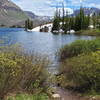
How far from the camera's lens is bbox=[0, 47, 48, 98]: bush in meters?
8.77

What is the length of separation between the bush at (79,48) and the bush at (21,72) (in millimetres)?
8031

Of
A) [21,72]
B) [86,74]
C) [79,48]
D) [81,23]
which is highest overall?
[81,23]

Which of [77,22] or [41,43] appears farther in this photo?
[77,22]

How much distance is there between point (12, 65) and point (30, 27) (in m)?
149

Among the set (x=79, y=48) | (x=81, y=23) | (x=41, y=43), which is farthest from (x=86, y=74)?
(x=81, y=23)

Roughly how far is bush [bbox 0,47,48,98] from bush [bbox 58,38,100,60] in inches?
316

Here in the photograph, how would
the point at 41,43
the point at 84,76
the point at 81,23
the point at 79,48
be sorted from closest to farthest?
1. the point at 84,76
2. the point at 79,48
3. the point at 41,43
4. the point at 81,23

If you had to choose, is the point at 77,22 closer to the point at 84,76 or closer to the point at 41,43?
the point at 41,43

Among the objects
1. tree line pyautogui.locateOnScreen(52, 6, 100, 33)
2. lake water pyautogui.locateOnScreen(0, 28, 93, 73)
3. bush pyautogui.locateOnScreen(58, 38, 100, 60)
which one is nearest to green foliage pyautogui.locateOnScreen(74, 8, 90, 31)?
tree line pyautogui.locateOnScreen(52, 6, 100, 33)

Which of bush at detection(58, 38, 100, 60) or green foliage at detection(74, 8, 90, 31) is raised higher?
green foliage at detection(74, 8, 90, 31)

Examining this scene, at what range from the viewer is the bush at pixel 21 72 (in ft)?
28.8

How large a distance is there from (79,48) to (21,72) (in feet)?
36.6

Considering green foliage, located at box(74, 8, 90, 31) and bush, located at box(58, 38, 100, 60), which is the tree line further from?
bush, located at box(58, 38, 100, 60)

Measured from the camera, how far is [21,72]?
9648 mm
